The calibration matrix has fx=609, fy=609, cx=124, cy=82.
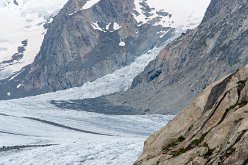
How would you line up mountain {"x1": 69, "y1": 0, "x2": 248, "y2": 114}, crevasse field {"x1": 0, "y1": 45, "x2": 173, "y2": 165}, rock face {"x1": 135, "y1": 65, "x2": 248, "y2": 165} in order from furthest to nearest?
mountain {"x1": 69, "y1": 0, "x2": 248, "y2": 114}, crevasse field {"x1": 0, "y1": 45, "x2": 173, "y2": 165}, rock face {"x1": 135, "y1": 65, "x2": 248, "y2": 165}

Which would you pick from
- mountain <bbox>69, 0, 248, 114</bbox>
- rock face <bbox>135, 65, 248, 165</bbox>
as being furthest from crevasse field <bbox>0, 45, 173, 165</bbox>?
rock face <bbox>135, 65, 248, 165</bbox>

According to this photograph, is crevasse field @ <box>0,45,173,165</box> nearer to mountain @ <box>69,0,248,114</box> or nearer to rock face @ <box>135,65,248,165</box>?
mountain @ <box>69,0,248,114</box>

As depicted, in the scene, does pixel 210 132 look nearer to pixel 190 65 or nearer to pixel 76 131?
pixel 76 131

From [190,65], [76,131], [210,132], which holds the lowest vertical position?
[76,131]

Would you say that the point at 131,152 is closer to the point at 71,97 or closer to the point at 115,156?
the point at 115,156

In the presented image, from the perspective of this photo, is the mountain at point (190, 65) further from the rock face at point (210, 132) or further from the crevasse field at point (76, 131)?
the rock face at point (210, 132)

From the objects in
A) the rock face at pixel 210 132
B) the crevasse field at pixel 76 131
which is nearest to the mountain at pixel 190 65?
the crevasse field at pixel 76 131

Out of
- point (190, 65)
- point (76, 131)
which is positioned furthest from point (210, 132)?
point (190, 65)
